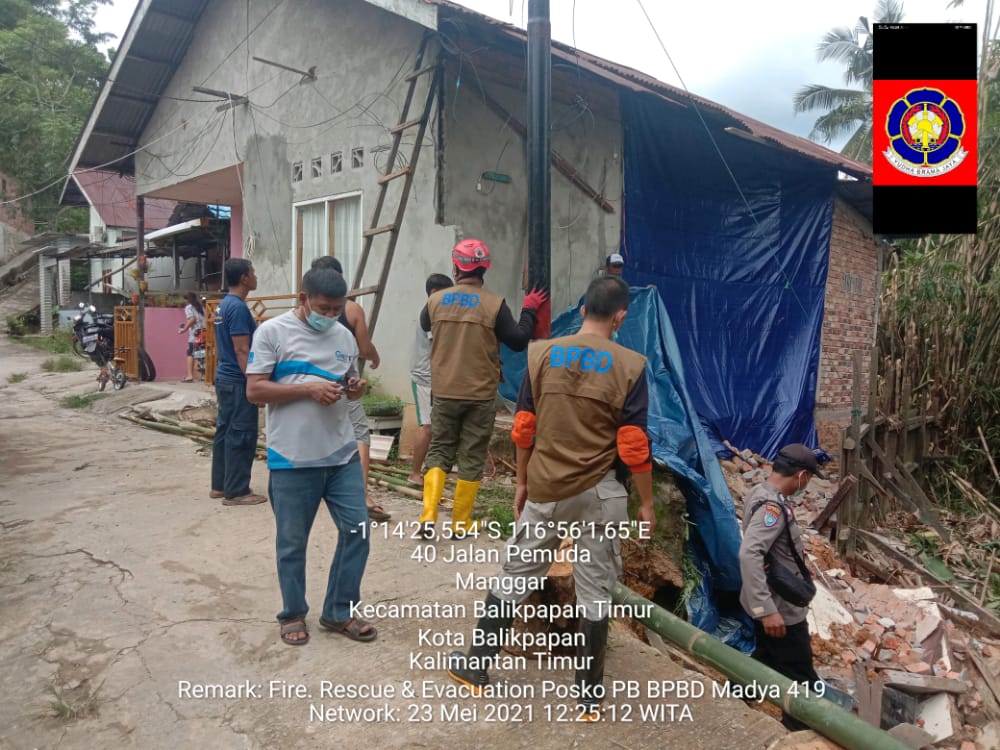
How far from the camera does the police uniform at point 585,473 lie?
269cm

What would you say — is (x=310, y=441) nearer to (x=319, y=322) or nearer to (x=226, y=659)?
(x=319, y=322)

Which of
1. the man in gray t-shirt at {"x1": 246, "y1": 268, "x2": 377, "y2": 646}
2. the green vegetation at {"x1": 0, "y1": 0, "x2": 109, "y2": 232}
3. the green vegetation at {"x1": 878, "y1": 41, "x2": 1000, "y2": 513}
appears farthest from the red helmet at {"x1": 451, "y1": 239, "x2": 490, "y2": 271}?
the green vegetation at {"x1": 0, "y1": 0, "x2": 109, "y2": 232}

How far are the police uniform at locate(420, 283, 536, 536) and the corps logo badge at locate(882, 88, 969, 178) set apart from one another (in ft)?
17.7

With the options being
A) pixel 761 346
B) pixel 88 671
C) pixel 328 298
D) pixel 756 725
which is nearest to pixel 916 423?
pixel 761 346

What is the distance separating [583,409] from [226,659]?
6.21 feet

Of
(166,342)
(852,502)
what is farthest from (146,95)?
(852,502)

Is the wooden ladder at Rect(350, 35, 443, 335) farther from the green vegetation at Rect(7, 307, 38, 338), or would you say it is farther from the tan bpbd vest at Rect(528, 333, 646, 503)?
the green vegetation at Rect(7, 307, 38, 338)

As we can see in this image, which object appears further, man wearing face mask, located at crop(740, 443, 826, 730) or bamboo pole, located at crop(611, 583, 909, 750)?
man wearing face mask, located at crop(740, 443, 826, 730)

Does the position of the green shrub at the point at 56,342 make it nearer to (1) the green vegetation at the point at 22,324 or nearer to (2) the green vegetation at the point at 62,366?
(1) the green vegetation at the point at 22,324

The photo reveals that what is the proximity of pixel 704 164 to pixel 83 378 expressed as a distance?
37.8ft

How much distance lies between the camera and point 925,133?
7324 mm

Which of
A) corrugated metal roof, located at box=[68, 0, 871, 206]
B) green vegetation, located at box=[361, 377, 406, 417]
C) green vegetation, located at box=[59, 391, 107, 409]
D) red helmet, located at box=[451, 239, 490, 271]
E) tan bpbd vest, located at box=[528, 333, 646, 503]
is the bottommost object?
green vegetation, located at box=[59, 391, 107, 409]

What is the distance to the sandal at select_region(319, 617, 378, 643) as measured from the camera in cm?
318

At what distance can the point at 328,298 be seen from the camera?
3.01 metres
